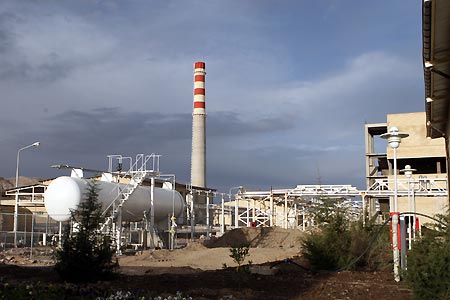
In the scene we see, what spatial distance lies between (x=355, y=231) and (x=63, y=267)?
8.64 meters

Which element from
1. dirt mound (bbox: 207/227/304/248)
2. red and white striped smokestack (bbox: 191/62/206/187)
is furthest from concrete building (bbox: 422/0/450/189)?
red and white striped smokestack (bbox: 191/62/206/187)

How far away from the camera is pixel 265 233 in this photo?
41344 millimetres

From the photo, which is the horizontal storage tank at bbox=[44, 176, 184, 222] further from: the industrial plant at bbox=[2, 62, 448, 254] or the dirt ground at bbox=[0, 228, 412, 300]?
the dirt ground at bbox=[0, 228, 412, 300]

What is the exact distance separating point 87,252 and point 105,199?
18394 mm

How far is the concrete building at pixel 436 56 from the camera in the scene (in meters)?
10.1

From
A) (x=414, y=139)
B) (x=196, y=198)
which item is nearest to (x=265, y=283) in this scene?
(x=196, y=198)

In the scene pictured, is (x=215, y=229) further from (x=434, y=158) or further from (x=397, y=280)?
(x=397, y=280)

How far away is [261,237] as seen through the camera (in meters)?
41.0

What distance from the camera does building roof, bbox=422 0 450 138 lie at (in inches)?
398

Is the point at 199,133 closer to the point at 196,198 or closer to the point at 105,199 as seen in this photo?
the point at 196,198

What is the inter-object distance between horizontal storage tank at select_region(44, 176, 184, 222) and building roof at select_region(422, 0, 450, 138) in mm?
14250

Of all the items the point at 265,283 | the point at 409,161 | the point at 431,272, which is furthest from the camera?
the point at 409,161

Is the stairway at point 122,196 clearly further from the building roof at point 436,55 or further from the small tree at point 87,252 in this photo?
the building roof at point 436,55

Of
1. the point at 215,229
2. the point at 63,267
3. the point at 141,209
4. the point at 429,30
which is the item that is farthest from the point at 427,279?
the point at 215,229
